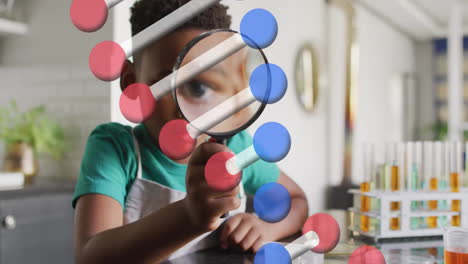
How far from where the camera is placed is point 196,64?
1.14 feet

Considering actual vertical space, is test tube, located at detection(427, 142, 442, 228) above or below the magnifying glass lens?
below

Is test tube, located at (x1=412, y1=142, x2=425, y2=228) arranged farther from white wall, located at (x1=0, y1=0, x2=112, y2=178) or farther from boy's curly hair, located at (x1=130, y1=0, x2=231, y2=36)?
white wall, located at (x1=0, y1=0, x2=112, y2=178)

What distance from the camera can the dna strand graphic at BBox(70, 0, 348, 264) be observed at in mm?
297

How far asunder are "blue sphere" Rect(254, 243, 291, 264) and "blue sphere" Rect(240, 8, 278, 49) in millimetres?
156

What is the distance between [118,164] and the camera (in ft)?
2.07

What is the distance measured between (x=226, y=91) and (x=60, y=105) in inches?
57.5

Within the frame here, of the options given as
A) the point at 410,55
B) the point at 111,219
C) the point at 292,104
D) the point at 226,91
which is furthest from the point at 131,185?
the point at 410,55

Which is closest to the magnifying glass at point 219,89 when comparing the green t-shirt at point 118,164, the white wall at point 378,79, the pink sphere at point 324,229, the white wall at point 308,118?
the pink sphere at point 324,229

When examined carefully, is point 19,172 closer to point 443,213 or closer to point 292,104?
point 443,213

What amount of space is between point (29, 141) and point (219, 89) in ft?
4.70

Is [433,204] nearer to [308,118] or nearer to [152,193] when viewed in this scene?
[152,193]

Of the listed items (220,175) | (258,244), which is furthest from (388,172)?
(220,175)

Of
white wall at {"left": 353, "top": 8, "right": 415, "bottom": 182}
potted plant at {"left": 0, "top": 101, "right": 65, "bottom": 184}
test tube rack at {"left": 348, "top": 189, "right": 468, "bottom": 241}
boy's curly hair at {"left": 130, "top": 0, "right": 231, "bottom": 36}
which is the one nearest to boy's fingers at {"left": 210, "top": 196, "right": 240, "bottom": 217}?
boy's curly hair at {"left": 130, "top": 0, "right": 231, "bottom": 36}

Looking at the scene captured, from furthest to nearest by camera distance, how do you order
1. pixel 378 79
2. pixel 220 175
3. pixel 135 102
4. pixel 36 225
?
pixel 378 79 → pixel 36 225 → pixel 135 102 → pixel 220 175
